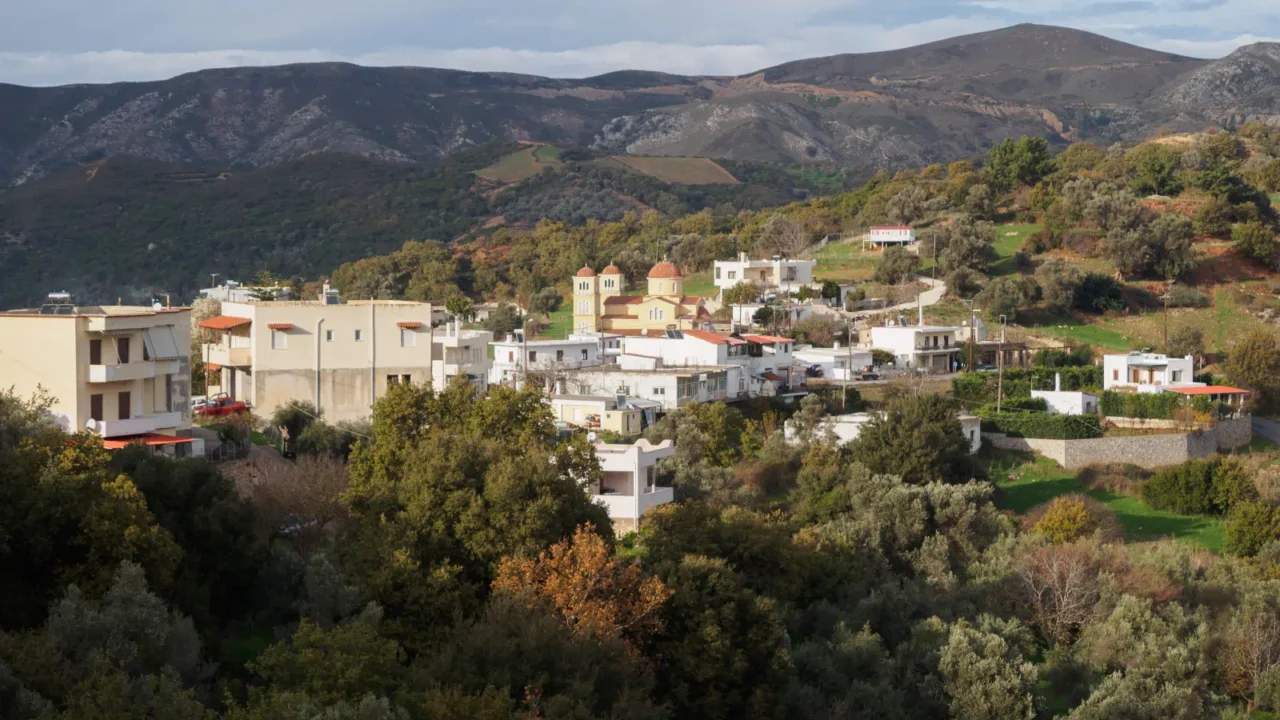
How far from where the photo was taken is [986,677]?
23.9m

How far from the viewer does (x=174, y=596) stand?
66.3ft

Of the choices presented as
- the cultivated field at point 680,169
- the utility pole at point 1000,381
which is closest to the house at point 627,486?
the utility pole at point 1000,381

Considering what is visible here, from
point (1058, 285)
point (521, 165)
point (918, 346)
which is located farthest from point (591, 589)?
point (521, 165)

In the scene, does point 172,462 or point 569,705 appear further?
point 172,462

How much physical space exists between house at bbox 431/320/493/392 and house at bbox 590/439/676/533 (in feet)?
26.2

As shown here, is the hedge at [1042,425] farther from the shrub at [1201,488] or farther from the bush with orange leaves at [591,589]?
the bush with orange leaves at [591,589]

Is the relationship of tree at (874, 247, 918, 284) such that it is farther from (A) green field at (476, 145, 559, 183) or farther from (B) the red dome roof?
(A) green field at (476, 145, 559, 183)

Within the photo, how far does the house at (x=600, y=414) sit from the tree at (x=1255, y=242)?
35.9 meters

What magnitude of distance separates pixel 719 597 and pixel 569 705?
16.5ft

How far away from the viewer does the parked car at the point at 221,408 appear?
110 ft

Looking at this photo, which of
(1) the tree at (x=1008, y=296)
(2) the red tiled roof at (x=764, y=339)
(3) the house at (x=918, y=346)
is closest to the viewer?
(2) the red tiled roof at (x=764, y=339)

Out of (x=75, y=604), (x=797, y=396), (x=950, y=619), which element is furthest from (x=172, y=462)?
(x=797, y=396)

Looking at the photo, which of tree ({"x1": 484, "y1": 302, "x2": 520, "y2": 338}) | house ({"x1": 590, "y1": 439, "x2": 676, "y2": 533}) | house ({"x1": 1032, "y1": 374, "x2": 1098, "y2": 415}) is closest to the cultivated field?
tree ({"x1": 484, "y1": 302, "x2": 520, "y2": 338})

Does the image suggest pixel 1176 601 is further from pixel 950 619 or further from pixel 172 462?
pixel 172 462
